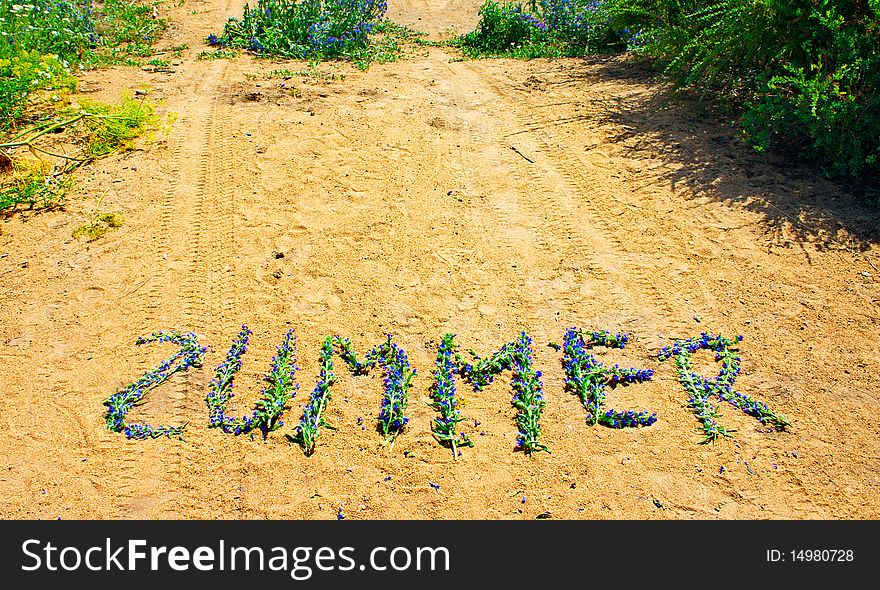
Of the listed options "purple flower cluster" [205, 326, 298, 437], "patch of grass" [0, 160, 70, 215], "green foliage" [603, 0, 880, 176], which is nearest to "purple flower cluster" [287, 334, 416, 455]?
"purple flower cluster" [205, 326, 298, 437]

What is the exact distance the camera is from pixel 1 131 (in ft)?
19.0

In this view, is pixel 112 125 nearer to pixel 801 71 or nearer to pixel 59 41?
pixel 59 41

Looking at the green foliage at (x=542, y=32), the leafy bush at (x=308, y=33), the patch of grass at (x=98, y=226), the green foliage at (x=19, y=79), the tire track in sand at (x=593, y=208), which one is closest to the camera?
the tire track in sand at (x=593, y=208)

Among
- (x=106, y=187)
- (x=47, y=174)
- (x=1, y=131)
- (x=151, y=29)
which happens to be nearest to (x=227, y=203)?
(x=106, y=187)

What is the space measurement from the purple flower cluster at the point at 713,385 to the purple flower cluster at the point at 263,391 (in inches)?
88.0

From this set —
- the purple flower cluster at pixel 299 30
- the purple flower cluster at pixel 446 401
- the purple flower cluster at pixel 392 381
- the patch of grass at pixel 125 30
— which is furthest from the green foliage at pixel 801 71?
the patch of grass at pixel 125 30

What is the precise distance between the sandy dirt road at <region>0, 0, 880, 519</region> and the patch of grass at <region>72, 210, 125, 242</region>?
3.4 inches

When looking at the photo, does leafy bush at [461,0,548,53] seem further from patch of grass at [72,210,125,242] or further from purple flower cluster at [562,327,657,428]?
purple flower cluster at [562,327,657,428]

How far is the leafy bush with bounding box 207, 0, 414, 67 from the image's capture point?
8.16 metres

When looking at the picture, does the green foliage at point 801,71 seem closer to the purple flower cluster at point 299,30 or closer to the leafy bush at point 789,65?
the leafy bush at point 789,65

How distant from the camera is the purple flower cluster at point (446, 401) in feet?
11.0

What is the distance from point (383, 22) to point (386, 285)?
267 inches

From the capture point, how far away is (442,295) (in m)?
4.26

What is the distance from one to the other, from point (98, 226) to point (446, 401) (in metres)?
3.17
